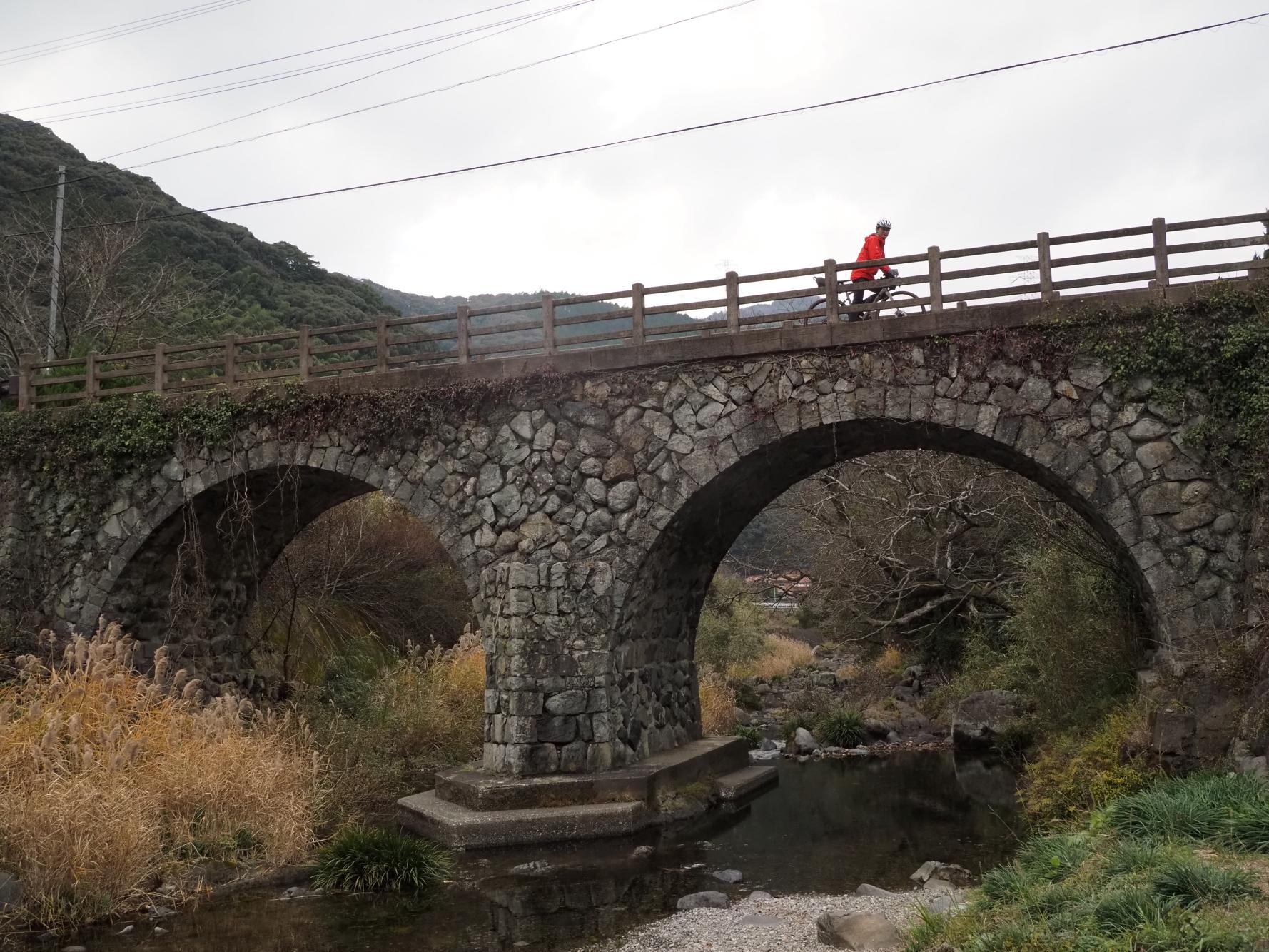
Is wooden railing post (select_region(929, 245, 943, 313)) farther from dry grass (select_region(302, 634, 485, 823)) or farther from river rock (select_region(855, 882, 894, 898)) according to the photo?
dry grass (select_region(302, 634, 485, 823))

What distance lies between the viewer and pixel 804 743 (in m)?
18.7

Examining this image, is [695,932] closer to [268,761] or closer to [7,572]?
[268,761]

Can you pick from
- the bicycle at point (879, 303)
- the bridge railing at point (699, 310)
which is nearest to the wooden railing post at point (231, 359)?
the bridge railing at point (699, 310)

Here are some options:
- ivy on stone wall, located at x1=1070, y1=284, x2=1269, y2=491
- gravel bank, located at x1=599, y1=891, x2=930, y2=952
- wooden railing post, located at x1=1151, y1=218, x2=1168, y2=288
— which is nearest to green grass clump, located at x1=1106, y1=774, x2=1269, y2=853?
gravel bank, located at x1=599, y1=891, x2=930, y2=952

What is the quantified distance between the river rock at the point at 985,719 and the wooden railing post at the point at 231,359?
41.3 ft

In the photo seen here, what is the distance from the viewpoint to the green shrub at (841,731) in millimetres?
19094

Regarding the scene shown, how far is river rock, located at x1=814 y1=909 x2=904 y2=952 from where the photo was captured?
283 inches

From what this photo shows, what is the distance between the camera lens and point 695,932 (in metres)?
8.27

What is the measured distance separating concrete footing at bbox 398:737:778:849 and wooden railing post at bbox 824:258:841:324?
5.70m

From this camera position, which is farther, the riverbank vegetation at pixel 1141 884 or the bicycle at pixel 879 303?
the bicycle at pixel 879 303

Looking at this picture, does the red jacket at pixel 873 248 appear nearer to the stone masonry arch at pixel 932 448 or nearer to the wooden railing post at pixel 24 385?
the stone masonry arch at pixel 932 448

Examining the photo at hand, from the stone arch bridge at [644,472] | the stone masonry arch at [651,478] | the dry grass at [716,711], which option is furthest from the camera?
the dry grass at [716,711]

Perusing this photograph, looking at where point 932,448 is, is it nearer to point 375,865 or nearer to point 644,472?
point 644,472

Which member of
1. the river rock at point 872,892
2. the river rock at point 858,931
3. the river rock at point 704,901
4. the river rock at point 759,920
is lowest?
the river rock at point 704,901
